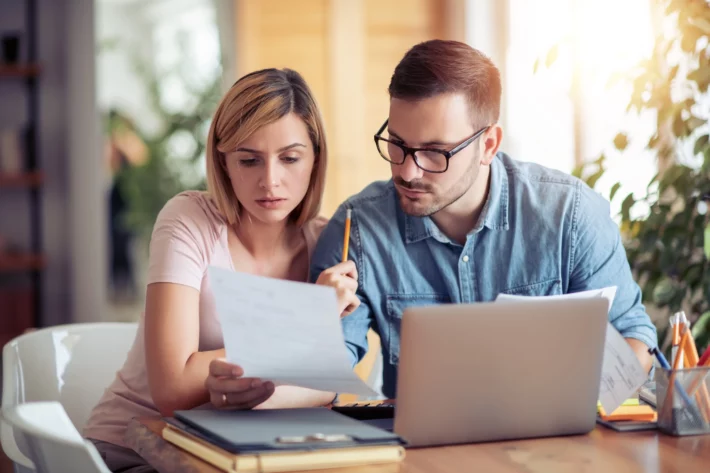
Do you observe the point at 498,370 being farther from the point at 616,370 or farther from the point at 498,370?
the point at 616,370

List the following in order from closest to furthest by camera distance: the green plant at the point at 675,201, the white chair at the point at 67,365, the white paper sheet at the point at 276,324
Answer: the white paper sheet at the point at 276,324 < the white chair at the point at 67,365 < the green plant at the point at 675,201

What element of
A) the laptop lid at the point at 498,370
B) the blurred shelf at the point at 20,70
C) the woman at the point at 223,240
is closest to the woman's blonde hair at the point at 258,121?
the woman at the point at 223,240

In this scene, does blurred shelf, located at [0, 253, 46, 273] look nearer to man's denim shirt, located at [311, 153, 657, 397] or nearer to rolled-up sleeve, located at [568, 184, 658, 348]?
man's denim shirt, located at [311, 153, 657, 397]

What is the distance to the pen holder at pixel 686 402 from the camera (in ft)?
3.95

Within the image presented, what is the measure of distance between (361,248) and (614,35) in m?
1.97

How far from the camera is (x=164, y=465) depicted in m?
1.13

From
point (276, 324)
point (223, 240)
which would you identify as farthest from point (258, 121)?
point (276, 324)

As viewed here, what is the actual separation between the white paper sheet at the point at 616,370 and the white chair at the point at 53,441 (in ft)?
1.83

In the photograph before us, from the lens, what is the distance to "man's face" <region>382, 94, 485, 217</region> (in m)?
1.61

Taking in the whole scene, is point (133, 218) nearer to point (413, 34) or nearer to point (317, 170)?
point (413, 34)

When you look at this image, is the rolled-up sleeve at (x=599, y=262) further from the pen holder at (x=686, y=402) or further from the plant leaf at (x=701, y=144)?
the plant leaf at (x=701, y=144)

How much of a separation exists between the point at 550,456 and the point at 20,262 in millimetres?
4309

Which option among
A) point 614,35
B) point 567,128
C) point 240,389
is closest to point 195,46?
point 567,128

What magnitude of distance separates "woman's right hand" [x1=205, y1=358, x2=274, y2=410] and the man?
384 mm
